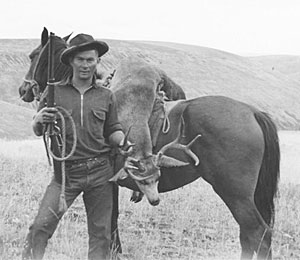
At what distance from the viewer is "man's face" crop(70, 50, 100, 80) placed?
15.1ft

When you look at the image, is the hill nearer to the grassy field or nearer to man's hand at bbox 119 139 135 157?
the grassy field

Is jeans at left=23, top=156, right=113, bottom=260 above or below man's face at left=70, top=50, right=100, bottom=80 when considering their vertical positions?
below

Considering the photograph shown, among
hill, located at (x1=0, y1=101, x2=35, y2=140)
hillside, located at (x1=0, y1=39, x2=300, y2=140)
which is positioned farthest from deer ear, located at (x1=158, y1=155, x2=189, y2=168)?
hillside, located at (x1=0, y1=39, x2=300, y2=140)

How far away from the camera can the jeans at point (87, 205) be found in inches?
179

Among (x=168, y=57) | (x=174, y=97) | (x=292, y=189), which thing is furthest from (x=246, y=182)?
(x=168, y=57)

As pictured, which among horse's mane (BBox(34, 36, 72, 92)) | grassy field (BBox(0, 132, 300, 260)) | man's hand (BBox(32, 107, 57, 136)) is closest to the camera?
man's hand (BBox(32, 107, 57, 136))

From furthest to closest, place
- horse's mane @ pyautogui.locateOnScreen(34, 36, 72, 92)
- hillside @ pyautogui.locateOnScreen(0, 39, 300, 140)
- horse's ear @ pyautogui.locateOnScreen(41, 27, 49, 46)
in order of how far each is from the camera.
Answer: hillside @ pyautogui.locateOnScreen(0, 39, 300, 140) → horse's ear @ pyautogui.locateOnScreen(41, 27, 49, 46) → horse's mane @ pyautogui.locateOnScreen(34, 36, 72, 92)

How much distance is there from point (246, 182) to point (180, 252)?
56.6 inches

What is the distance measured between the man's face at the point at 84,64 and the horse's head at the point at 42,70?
2.58 ft

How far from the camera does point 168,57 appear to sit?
75.2m

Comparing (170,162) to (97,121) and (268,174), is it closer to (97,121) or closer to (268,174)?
(268,174)

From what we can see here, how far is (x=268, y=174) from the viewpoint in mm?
6371

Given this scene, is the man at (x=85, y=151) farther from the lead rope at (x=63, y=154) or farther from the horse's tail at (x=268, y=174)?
the horse's tail at (x=268, y=174)

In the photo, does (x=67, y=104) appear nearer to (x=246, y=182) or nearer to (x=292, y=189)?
(x=246, y=182)
